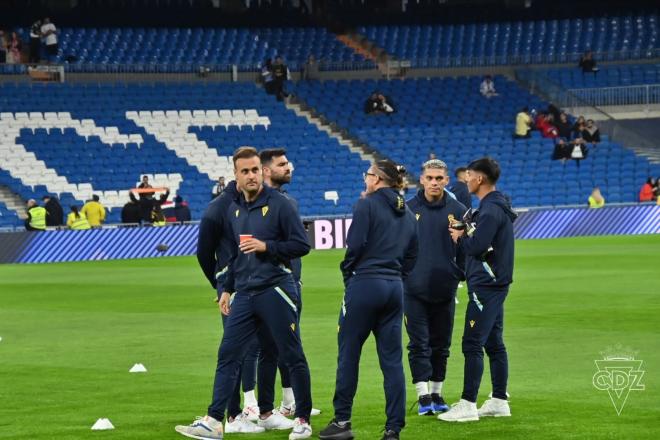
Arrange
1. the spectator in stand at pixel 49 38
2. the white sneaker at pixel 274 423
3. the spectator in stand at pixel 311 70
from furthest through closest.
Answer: the spectator in stand at pixel 311 70, the spectator in stand at pixel 49 38, the white sneaker at pixel 274 423

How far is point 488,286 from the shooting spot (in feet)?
39.1

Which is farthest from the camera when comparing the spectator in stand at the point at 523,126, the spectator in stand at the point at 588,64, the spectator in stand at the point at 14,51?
the spectator in stand at the point at 588,64

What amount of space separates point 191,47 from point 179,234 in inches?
744

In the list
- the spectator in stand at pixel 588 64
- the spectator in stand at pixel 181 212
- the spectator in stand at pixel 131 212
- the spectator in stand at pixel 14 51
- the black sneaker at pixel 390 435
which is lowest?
the spectator in stand at pixel 181 212

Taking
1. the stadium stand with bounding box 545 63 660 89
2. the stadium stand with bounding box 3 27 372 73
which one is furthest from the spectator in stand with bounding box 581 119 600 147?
the stadium stand with bounding box 3 27 372 73

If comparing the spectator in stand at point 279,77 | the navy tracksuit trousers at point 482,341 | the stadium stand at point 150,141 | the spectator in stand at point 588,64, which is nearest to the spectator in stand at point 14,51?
the stadium stand at point 150,141

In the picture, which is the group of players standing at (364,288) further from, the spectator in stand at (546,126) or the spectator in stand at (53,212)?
the spectator in stand at (546,126)

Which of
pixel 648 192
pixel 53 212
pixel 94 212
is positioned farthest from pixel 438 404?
pixel 648 192

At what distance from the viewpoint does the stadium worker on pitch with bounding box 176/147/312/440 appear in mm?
10852

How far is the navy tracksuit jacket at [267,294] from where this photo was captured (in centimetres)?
1087

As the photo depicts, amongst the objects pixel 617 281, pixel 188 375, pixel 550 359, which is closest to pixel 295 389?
pixel 188 375

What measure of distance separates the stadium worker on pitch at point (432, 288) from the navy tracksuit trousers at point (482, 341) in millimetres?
418

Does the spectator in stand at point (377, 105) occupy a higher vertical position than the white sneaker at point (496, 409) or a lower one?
lower

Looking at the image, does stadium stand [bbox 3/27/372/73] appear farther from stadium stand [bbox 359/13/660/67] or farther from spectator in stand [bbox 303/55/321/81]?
stadium stand [bbox 359/13/660/67]
